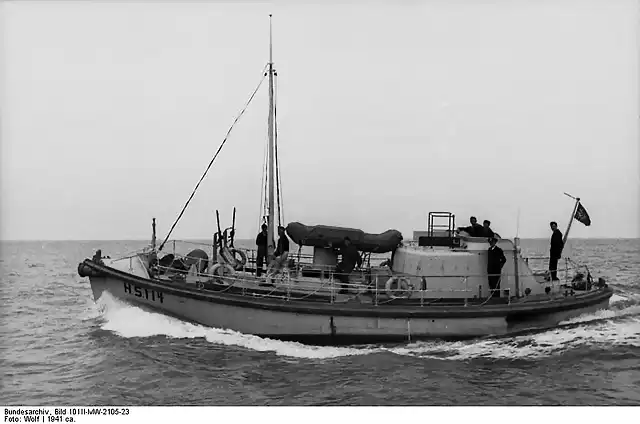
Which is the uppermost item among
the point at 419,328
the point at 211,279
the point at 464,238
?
the point at 464,238

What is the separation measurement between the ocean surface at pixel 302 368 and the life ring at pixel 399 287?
1.16 m

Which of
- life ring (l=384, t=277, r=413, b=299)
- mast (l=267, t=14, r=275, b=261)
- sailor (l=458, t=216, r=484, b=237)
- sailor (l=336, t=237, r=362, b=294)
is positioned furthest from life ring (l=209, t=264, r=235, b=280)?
sailor (l=458, t=216, r=484, b=237)

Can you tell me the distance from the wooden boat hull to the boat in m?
0.02

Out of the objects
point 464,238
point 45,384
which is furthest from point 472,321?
point 45,384

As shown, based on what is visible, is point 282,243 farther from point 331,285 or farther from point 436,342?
point 436,342

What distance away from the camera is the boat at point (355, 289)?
12953 millimetres

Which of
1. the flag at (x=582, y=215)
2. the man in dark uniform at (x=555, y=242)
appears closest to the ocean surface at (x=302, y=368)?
the man in dark uniform at (x=555, y=242)

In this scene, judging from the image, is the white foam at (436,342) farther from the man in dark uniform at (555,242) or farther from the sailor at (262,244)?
the sailor at (262,244)

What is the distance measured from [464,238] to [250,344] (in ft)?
17.9

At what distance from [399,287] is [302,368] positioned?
302cm

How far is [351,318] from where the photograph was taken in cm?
1291

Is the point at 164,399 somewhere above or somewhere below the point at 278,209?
below

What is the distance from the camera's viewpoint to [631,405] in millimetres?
10180
